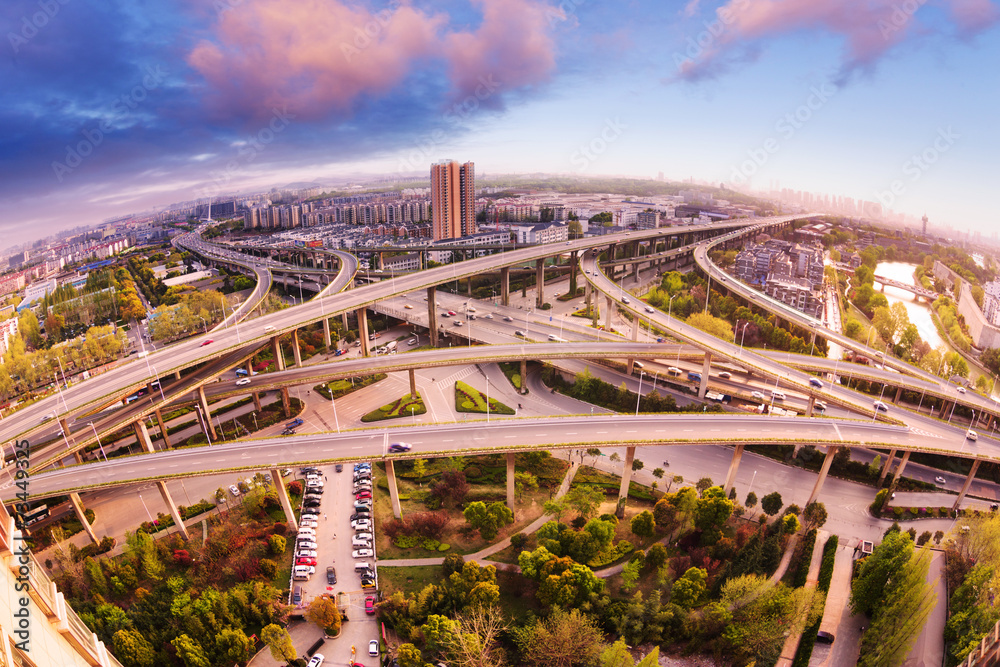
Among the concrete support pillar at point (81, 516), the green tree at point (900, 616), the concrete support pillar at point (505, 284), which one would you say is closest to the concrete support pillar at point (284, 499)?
the concrete support pillar at point (81, 516)

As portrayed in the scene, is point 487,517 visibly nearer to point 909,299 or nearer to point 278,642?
point 278,642

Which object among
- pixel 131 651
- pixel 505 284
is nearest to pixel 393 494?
pixel 131 651

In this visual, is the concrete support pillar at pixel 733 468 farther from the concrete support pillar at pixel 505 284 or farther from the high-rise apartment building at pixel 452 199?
the high-rise apartment building at pixel 452 199

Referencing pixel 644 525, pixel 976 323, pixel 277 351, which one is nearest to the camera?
pixel 644 525

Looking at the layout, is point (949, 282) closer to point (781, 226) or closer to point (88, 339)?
point (781, 226)

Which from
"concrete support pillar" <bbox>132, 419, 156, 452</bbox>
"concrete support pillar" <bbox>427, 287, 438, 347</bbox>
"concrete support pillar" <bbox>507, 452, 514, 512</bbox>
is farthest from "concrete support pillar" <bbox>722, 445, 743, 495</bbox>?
"concrete support pillar" <bbox>132, 419, 156, 452</bbox>

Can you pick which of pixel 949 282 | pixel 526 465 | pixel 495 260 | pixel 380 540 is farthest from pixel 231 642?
pixel 949 282
